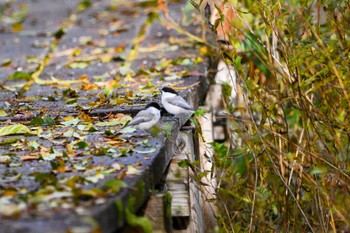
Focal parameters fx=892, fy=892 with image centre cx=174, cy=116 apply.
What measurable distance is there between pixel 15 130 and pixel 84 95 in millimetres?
1207

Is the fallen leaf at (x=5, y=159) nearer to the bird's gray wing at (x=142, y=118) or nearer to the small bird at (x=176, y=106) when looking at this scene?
the bird's gray wing at (x=142, y=118)

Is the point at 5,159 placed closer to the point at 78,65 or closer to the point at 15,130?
the point at 15,130

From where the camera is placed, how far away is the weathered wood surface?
113 inches

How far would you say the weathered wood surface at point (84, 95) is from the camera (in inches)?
113

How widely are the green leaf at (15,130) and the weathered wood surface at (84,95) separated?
36 millimetres

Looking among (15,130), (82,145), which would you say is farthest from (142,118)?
(15,130)

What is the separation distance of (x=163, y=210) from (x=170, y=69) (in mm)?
2897

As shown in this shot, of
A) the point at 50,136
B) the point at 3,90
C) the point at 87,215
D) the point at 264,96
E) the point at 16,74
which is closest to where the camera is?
the point at 87,215

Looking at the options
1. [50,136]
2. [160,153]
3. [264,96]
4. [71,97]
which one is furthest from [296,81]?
[71,97]

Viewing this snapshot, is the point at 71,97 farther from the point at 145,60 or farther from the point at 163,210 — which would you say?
the point at 163,210

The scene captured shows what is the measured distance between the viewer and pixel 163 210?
11.3ft

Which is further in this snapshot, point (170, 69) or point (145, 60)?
point (145, 60)

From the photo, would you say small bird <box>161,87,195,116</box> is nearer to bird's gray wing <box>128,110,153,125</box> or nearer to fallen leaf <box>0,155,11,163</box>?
bird's gray wing <box>128,110,153,125</box>

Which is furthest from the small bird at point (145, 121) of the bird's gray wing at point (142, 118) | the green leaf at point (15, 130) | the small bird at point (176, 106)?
the green leaf at point (15, 130)
